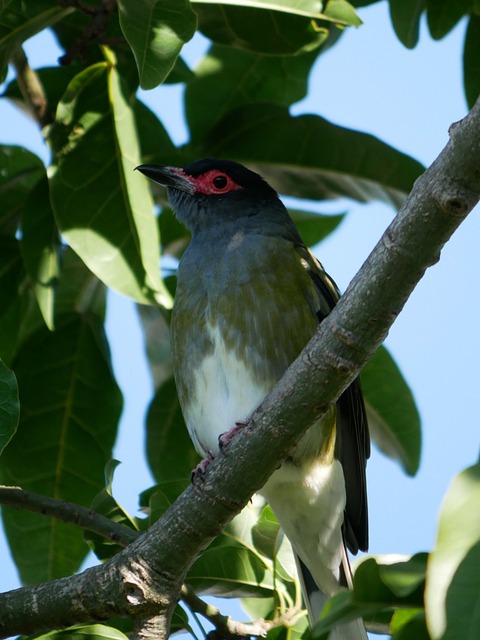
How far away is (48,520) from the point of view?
14.2 feet

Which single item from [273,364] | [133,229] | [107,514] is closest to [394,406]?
[273,364]

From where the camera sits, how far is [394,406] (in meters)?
4.62

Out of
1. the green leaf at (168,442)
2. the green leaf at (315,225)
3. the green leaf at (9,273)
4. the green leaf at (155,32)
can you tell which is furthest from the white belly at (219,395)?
the green leaf at (155,32)

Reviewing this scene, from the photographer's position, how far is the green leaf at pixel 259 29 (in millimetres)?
4164

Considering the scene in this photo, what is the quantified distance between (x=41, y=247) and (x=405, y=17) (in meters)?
1.75

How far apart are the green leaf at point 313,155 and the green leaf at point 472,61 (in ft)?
1.27

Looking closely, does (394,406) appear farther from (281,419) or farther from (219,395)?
(281,419)

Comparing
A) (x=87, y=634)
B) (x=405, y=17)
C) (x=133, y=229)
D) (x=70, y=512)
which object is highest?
(x=405, y=17)

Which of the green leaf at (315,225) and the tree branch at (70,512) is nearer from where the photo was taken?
the tree branch at (70,512)

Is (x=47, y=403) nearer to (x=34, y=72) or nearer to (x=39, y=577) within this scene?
(x=39, y=577)

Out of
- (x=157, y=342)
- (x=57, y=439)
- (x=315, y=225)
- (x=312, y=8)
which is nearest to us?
(x=312, y=8)

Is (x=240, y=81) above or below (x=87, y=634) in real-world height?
above

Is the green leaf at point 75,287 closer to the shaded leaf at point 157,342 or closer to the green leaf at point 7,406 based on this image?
the shaded leaf at point 157,342

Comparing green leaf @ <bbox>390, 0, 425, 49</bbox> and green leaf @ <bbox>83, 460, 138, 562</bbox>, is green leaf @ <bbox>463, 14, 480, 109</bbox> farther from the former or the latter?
green leaf @ <bbox>83, 460, 138, 562</bbox>
